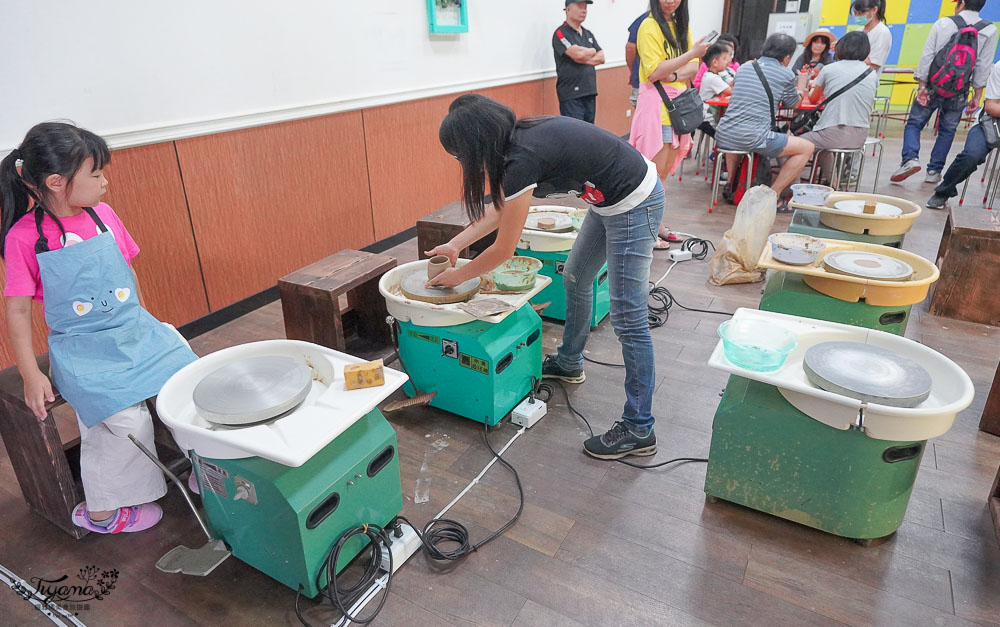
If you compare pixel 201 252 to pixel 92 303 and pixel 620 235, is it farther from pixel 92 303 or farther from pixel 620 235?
pixel 620 235

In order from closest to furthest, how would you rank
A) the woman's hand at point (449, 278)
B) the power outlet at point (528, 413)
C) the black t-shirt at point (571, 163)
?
the black t-shirt at point (571, 163) < the woman's hand at point (449, 278) < the power outlet at point (528, 413)

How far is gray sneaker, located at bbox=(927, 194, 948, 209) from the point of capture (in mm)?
4371

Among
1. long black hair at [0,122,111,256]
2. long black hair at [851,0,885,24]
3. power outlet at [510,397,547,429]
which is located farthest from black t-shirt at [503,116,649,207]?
long black hair at [851,0,885,24]

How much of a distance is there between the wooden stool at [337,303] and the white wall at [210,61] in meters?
0.96

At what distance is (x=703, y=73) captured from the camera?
5.37 metres

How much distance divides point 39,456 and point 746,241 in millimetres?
3081

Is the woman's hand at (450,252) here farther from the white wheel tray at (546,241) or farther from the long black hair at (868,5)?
the long black hair at (868,5)

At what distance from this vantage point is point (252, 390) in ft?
4.44

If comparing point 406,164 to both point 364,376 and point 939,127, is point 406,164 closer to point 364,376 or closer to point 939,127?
point 364,376

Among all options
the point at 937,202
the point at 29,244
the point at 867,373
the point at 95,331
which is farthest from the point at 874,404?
the point at 937,202

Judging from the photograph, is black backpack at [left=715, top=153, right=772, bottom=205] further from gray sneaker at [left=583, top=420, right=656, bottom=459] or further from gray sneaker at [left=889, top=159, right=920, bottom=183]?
gray sneaker at [left=583, top=420, right=656, bottom=459]

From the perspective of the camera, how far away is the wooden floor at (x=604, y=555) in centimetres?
143

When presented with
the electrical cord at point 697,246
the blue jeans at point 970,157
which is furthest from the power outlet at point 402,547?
the blue jeans at point 970,157

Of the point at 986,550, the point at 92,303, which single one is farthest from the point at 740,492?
the point at 92,303
